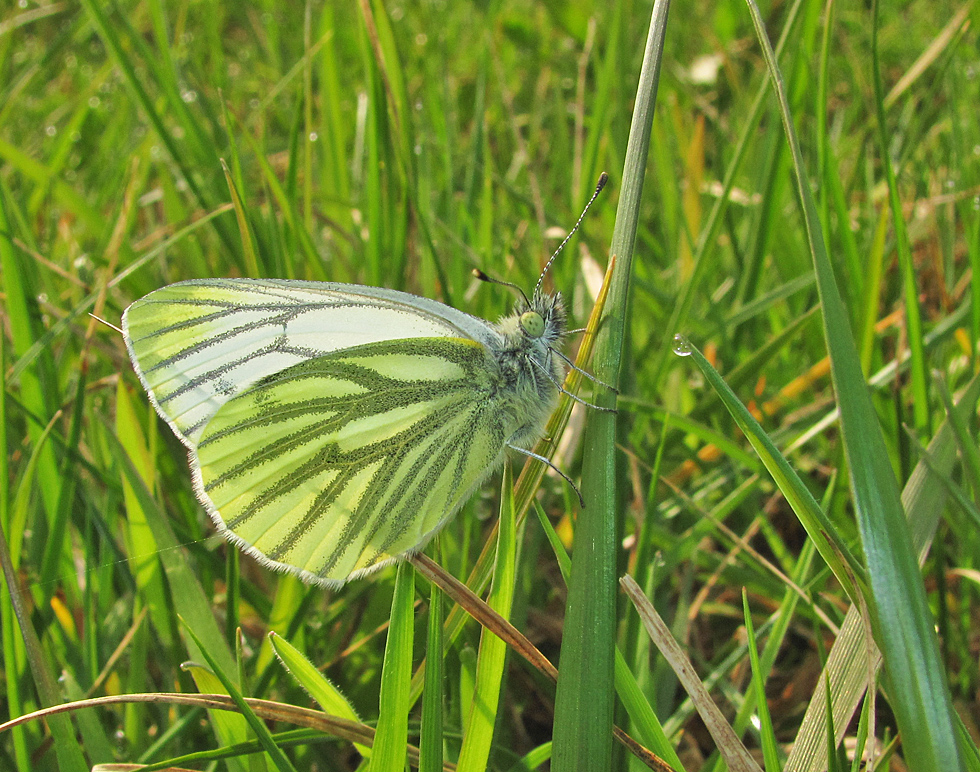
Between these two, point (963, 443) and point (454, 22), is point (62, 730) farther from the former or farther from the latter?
point (454, 22)

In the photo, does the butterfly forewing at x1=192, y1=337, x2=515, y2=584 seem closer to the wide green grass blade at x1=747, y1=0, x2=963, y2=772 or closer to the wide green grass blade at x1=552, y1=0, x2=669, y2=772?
the wide green grass blade at x1=552, y1=0, x2=669, y2=772

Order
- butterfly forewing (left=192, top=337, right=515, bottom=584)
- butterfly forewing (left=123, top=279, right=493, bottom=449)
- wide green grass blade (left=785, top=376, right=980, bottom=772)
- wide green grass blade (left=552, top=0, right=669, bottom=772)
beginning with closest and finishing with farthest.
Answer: wide green grass blade (left=552, top=0, right=669, bottom=772)
wide green grass blade (left=785, top=376, right=980, bottom=772)
butterfly forewing (left=192, top=337, right=515, bottom=584)
butterfly forewing (left=123, top=279, right=493, bottom=449)

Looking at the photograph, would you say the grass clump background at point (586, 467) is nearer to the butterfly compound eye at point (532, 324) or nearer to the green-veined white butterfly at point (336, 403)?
the green-veined white butterfly at point (336, 403)

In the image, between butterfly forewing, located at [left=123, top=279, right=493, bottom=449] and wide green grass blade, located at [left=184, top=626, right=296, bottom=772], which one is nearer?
wide green grass blade, located at [left=184, top=626, right=296, bottom=772]

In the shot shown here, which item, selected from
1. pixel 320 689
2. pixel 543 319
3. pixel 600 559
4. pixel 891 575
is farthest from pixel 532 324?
pixel 891 575

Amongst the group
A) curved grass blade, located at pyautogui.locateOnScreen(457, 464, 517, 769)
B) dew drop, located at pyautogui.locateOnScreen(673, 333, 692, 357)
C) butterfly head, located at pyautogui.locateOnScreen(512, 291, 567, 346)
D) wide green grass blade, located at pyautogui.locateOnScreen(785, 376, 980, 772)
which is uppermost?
dew drop, located at pyautogui.locateOnScreen(673, 333, 692, 357)

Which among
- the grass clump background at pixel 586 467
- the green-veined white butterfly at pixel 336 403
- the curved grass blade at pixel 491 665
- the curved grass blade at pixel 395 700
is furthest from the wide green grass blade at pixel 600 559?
the green-veined white butterfly at pixel 336 403

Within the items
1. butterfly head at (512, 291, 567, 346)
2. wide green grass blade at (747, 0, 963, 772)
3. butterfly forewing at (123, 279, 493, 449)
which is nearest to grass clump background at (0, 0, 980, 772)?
wide green grass blade at (747, 0, 963, 772)
